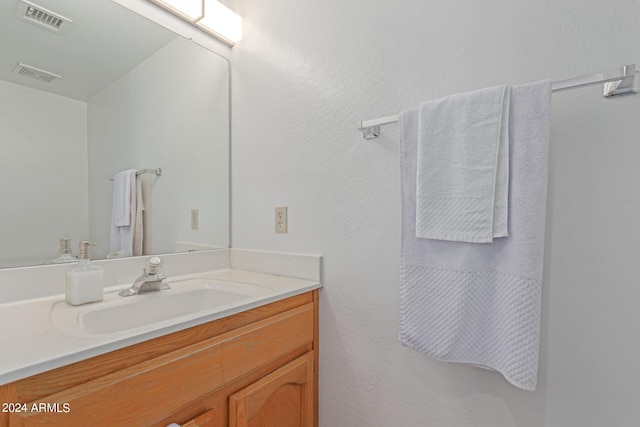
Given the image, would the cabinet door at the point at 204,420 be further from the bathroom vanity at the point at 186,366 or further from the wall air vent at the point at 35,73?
the wall air vent at the point at 35,73

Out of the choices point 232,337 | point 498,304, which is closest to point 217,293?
point 232,337

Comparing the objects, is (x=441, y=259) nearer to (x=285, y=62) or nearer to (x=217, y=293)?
(x=217, y=293)

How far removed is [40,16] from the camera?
3.18 feet

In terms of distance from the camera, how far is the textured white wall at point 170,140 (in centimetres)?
110

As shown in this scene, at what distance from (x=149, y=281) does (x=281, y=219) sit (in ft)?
1.71

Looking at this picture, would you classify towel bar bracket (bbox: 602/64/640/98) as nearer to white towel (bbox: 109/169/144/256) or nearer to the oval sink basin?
the oval sink basin

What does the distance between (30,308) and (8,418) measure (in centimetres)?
47

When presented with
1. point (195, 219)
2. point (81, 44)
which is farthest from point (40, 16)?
point (195, 219)

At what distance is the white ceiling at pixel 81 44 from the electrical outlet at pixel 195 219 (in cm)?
56

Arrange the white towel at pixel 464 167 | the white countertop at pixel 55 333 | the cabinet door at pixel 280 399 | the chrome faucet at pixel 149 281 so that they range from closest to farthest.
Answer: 1. the white countertop at pixel 55 333
2. the white towel at pixel 464 167
3. the cabinet door at pixel 280 399
4. the chrome faucet at pixel 149 281

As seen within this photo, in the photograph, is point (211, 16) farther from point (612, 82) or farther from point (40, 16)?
point (612, 82)

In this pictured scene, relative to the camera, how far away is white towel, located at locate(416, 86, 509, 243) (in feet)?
2.44

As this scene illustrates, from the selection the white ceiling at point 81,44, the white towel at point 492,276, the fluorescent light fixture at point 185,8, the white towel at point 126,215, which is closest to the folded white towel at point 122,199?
the white towel at point 126,215

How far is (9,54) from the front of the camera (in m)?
0.91
